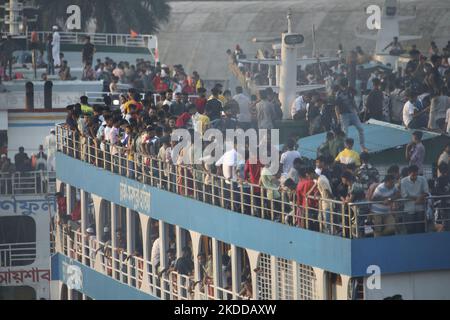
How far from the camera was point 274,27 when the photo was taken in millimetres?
63094

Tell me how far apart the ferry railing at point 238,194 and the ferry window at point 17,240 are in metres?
3.10

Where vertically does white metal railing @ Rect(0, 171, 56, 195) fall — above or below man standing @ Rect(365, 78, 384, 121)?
below

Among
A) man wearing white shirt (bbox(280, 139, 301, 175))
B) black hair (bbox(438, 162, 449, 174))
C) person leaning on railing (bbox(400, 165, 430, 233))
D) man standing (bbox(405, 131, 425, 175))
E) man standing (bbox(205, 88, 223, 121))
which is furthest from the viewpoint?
man standing (bbox(205, 88, 223, 121))

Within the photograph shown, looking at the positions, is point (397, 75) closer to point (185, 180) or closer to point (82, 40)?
point (185, 180)

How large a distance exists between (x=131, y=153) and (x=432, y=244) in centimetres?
778

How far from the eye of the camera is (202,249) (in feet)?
94.4

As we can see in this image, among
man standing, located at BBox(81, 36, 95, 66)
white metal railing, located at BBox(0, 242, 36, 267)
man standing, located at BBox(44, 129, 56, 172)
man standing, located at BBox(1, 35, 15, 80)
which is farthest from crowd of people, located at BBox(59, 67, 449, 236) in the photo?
man standing, located at BBox(1, 35, 15, 80)

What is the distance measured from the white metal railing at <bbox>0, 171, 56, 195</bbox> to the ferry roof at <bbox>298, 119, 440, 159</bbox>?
852 centimetres

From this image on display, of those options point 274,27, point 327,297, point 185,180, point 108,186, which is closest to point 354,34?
point 274,27

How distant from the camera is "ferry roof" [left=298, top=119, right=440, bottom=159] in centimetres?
2816

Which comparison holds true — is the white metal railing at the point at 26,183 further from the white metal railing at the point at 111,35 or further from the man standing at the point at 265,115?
the white metal railing at the point at 111,35

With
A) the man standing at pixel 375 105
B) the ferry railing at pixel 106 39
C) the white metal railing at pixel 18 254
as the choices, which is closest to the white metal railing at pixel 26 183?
the white metal railing at pixel 18 254

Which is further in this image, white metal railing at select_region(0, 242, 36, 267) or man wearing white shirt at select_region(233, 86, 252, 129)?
white metal railing at select_region(0, 242, 36, 267)

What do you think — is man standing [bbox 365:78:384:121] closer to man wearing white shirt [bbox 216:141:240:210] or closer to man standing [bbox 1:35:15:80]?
man wearing white shirt [bbox 216:141:240:210]
